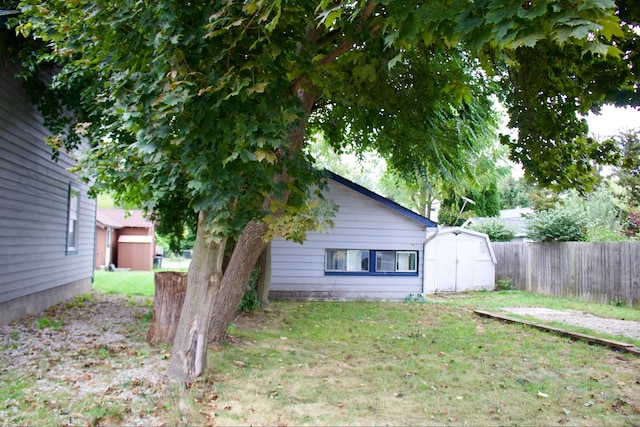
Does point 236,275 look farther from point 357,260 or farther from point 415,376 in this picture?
point 357,260

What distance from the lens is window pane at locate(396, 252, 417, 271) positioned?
14.7 metres

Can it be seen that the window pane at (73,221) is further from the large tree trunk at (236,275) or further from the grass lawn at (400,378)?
the large tree trunk at (236,275)

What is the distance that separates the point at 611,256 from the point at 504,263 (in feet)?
16.7

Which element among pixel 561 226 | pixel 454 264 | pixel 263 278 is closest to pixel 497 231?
pixel 454 264

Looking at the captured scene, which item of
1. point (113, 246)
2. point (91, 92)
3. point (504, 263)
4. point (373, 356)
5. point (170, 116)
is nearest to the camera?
point (170, 116)

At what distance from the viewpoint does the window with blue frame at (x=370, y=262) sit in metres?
14.3

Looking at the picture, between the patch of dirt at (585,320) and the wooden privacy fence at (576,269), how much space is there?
200 cm

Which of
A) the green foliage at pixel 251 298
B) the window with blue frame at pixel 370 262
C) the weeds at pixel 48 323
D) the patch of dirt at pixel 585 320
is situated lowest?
the patch of dirt at pixel 585 320

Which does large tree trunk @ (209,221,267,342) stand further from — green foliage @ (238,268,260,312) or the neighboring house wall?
the neighboring house wall

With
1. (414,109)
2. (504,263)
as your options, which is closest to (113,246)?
(504,263)

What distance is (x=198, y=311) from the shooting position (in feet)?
19.0

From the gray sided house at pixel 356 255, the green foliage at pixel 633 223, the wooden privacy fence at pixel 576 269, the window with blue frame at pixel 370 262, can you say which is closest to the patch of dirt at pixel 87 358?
the gray sided house at pixel 356 255

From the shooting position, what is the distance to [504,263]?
19.0m

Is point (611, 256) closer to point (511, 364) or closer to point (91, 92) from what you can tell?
point (511, 364)
